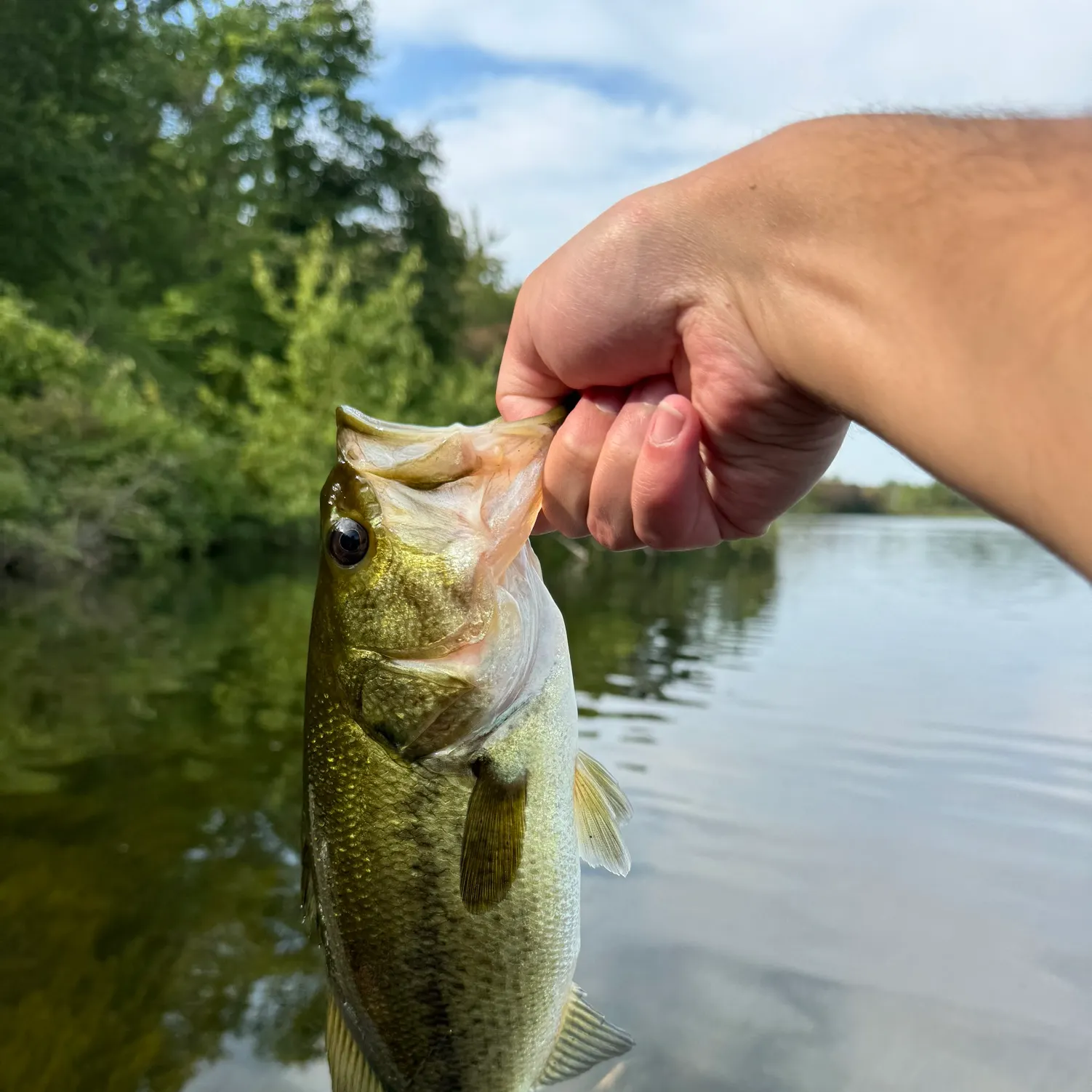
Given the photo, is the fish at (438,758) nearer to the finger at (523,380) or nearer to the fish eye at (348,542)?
the fish eye at (348,542)

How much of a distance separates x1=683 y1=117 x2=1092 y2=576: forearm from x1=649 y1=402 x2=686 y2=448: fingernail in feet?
1.13

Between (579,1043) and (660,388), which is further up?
(660,388)

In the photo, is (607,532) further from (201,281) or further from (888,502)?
(888,502)

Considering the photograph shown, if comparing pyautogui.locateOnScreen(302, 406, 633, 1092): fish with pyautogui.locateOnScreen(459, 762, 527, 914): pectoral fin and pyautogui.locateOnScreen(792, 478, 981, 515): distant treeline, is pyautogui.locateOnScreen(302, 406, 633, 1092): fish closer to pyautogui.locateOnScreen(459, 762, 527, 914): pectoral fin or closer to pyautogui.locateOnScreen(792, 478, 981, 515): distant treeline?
pyautogui.locateOnScreen(459, 762, 527, 914): pectoral fin

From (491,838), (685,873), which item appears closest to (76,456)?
(685,873)

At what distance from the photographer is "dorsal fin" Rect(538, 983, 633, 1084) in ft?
6.18

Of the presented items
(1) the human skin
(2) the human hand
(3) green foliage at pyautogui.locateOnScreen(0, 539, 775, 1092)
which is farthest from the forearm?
(3) green foliage at pyautogui.locateOnScreen(0, 539, 775, 1092)

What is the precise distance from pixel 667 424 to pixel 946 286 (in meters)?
0.82

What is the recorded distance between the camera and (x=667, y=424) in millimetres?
1877

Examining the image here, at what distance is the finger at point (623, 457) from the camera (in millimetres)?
1997

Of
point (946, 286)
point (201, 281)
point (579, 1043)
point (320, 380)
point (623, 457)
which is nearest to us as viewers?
point (946, 286)

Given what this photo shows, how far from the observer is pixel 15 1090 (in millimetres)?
4051

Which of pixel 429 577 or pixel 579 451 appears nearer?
pixel 429 577

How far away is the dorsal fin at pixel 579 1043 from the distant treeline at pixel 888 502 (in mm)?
67736
